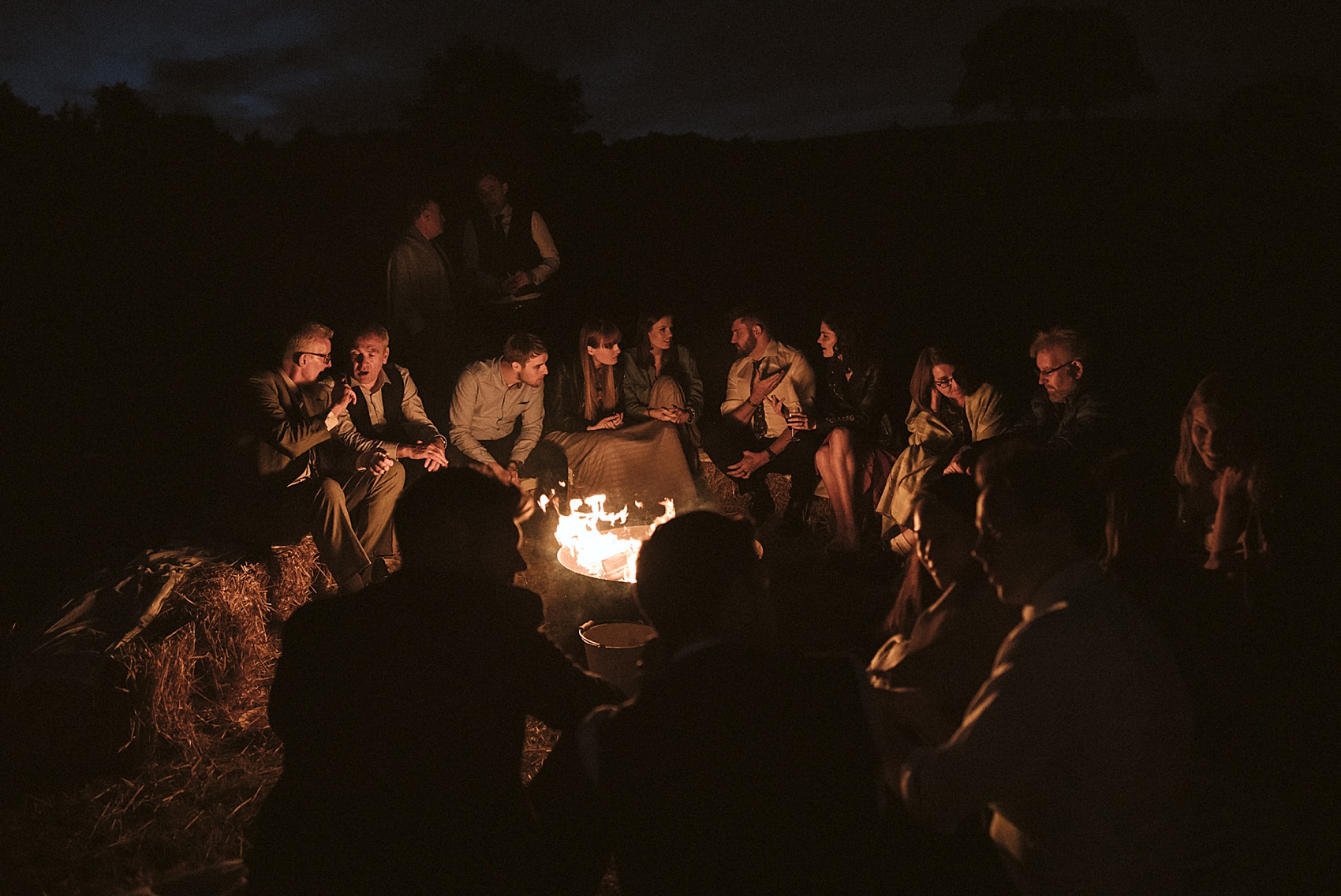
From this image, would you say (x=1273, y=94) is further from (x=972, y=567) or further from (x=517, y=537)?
(x=517, y=537)

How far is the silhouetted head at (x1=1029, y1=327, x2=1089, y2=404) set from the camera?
589 cm

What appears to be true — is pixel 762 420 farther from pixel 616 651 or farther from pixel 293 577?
pixel 616 651

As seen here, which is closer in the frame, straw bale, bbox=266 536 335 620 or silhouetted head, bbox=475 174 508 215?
straw bale, bbox=266 536 335 620

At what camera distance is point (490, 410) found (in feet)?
23.4

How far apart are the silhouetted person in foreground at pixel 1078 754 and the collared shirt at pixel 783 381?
5.60 m

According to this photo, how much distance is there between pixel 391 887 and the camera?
2150mm

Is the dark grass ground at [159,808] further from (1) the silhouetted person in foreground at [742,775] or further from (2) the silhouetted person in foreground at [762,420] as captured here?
(2) the silhouetted person in foreground at [762,420]

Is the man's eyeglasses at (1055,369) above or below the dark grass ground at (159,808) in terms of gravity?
above

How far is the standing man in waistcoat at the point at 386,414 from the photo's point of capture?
6.07 m

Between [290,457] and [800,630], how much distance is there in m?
3.49

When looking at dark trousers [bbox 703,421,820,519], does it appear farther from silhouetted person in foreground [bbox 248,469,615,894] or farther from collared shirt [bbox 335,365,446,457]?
silhouetted person in foreground [bbox 248,469,615,894]

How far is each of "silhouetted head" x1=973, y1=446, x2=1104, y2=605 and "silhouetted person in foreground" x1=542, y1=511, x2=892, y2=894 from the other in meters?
0.82

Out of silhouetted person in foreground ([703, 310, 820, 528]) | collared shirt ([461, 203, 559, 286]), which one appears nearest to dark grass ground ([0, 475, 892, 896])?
silhouetted person in foreground ([703, 310, 820, 528])

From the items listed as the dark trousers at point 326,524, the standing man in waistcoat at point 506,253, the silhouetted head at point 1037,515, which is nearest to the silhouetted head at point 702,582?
the silhouetted head at point 1037,515
